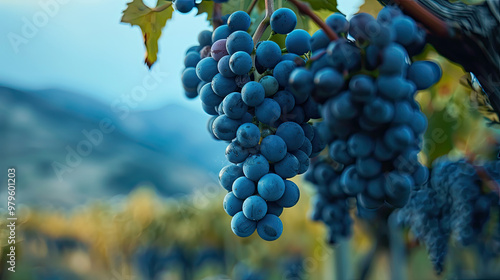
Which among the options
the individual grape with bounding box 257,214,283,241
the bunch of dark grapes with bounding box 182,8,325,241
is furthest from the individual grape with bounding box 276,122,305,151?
the individual grape with bounding box 257,214,283,241

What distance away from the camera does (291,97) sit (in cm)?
59

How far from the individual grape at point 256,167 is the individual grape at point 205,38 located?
30 centimetres

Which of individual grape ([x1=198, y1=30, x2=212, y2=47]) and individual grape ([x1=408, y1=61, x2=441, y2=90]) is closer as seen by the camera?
individual grape ([x1=408, y1=61, x2=441, y2=90])

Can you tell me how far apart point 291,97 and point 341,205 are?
2.13 feet

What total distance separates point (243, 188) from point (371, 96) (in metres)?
0.23

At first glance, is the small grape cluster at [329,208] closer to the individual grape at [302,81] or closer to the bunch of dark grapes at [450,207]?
the bunch of dark grapes at [450,207]

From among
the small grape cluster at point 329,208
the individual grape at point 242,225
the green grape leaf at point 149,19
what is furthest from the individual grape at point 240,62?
the small grape cluster at point 329,208

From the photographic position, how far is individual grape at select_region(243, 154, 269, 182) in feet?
1.91

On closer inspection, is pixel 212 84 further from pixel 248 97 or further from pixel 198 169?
pixel 198 169

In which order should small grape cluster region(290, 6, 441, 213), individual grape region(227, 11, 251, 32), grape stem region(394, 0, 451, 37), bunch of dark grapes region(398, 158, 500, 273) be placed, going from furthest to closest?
bunch of dark grapes region(398, 158, 500, 273)
individual grape region(227, 11, 251, 32)
grape stem region(394, 0, 451, 37)
small grape cluster region(290, 6, 441, 213)

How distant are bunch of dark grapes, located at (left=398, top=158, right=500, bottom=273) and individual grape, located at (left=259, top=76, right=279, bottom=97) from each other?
0.58 m

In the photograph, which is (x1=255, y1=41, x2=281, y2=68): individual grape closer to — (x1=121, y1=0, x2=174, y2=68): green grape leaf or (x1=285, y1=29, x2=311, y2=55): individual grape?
(x1=285, y1=29, x2=311, y2=55): individual grape

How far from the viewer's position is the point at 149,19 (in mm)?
865

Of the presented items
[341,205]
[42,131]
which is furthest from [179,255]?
[42,131]
